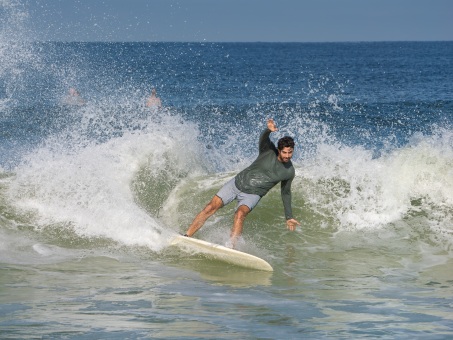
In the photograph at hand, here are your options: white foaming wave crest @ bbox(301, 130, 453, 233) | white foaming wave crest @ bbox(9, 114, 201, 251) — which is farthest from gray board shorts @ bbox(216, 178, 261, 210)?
white foaming wave crest @ bbox(301, 130, 453, 233)

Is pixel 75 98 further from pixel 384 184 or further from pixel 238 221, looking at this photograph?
pixel 238 221

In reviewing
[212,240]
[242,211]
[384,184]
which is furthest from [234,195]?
[384,184]

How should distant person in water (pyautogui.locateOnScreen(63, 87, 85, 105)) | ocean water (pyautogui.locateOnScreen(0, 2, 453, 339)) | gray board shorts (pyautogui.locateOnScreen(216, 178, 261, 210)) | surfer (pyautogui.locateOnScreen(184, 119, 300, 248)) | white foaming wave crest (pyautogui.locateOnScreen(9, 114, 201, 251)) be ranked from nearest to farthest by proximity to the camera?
ocean water (pyautogui.locateOnScreen(0, 2, 453, 339)) → surfer (pyautogui.locateOnScreen(184, 119, 300, 248)) → gray board shorts (pyautogui.locateOnScreen(216, 178, 261, 210)) → white foaming wave crest (pyautogui.locateOnScreen(9, 114, 201, 251)) → distant person in water (pyautogui.locateOnScreen(63, 87, 85, 105))

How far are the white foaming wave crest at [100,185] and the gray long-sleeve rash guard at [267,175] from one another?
53.5 inches

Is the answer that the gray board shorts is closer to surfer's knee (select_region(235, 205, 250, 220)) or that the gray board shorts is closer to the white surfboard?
surfer's knee (select_region(235, 205, 250, 220))

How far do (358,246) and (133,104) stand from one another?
17.4 m

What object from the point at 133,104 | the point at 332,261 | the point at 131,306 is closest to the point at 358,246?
the point at 332,261

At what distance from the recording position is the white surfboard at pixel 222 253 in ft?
30.3

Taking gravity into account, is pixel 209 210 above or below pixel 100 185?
below

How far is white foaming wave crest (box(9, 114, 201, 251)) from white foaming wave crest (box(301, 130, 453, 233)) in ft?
8.65

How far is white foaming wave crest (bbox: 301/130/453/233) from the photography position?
40.9ft

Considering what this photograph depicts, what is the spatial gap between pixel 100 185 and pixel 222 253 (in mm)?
3388

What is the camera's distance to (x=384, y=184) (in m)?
13.0

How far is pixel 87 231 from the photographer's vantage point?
440 inches
